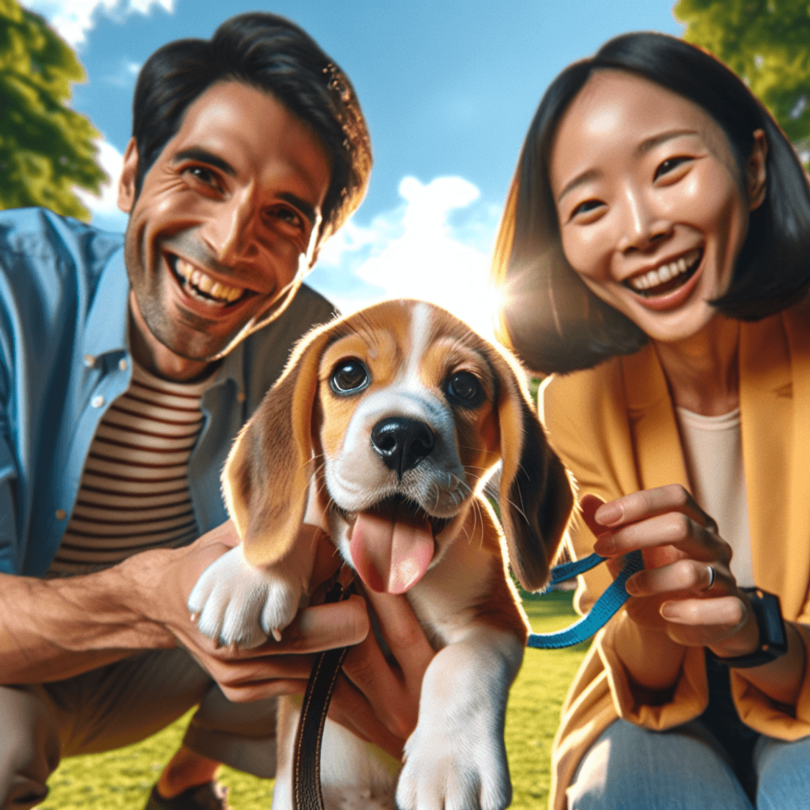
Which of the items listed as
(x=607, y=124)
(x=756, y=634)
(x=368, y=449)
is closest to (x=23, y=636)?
(x=368, y=449)

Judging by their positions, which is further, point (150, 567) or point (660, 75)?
point (660, 75)

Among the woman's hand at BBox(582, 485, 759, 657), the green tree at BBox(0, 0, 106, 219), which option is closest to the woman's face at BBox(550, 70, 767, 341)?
the woman's hand at BBox(582, 485, 759, 657)

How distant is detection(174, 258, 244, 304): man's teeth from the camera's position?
4.29 ft

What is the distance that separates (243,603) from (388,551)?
200 mm

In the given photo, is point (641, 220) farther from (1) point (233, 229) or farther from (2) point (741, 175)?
(1) point (233, 229)

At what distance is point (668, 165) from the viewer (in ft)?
4.00

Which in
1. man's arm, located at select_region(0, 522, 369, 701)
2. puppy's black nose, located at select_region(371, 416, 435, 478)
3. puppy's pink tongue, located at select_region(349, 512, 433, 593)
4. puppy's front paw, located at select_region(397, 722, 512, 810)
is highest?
puppy's black nose, located at select_region(371, 416, 435, 478)

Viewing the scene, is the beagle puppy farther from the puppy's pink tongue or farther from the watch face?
the watch face

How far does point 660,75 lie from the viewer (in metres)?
1.27

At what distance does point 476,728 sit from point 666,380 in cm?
91

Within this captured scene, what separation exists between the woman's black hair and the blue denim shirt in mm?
467

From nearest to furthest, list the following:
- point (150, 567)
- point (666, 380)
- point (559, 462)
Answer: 1. point (559, 462)
2. point (150, 567)
3. point (666, 380)

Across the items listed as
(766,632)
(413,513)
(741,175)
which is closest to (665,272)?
(741,175)

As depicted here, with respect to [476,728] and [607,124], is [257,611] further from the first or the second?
[607,124]
